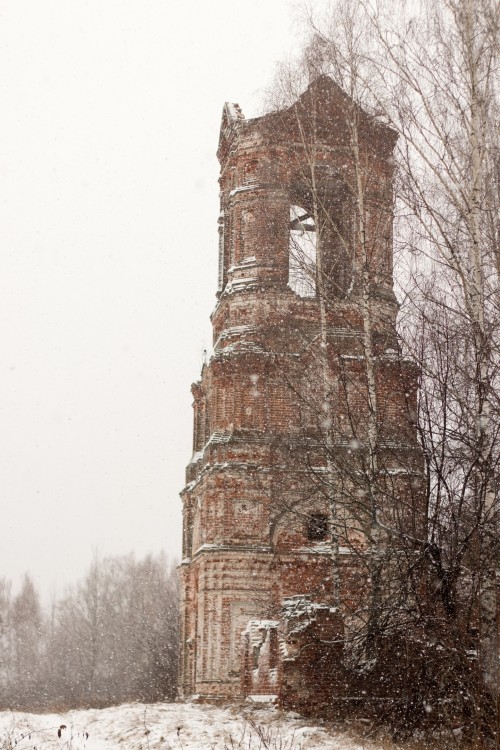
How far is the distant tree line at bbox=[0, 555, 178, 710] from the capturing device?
32.2 m

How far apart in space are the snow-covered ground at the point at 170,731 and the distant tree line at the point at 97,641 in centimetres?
1403

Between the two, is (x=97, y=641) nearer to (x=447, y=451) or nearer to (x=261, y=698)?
(x=261, y=698)

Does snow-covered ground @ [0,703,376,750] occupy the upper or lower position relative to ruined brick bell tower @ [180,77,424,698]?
lower

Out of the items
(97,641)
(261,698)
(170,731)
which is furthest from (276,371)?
(97,641)

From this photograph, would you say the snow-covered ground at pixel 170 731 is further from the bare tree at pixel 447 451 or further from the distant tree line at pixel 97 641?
the distant tree line at pixel 97 641

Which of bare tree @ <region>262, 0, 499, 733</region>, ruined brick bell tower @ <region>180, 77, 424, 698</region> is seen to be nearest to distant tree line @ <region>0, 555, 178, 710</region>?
ruined brick bell tower @ <region>180, 77, 424, 698</region>

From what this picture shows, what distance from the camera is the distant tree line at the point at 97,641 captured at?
106ft

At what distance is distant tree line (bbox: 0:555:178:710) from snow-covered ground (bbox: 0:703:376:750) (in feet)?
46.0

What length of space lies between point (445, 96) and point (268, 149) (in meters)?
7.64

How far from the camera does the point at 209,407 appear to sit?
19.4m

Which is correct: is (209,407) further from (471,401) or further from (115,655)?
(115,655)

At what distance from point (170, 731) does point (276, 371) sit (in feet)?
24.5

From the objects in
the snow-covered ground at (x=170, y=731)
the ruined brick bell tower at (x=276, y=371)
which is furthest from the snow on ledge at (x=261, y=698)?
the ruined brick bell tower at (x=276, y=371)

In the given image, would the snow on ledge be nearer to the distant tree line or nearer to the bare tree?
the bare tree
